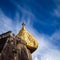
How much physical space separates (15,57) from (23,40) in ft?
7.78

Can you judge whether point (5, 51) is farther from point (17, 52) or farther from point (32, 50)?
point (32, 50)

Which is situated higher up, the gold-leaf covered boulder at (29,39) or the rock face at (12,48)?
the gold-leaf covered boulder at (29,39)

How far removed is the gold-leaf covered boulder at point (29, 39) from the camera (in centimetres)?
2467

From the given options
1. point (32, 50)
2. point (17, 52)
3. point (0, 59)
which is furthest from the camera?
point (32, 50)

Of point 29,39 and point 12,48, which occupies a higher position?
point 29,39

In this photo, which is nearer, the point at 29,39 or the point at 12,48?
the point at 12,48

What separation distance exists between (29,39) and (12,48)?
12.9ft

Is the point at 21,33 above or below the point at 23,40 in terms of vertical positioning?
above

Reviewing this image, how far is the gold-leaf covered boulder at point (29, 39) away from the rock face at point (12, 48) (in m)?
1.81

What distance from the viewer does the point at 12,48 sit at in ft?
70.9

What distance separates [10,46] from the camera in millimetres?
21656

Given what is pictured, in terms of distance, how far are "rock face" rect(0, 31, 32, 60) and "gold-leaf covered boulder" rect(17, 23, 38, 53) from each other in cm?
181

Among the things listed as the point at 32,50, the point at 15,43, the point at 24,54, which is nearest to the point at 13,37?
the point at 15,43

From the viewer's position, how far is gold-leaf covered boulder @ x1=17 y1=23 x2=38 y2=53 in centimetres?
2467
